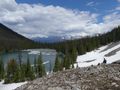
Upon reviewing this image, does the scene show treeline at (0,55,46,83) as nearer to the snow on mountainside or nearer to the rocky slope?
the snow on mountainside

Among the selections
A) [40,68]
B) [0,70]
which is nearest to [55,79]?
[40,68]

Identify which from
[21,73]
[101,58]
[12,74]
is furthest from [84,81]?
[101,58]

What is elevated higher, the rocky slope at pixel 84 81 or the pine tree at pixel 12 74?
the rocky slope at pixel 84 81

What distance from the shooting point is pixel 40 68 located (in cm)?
11381

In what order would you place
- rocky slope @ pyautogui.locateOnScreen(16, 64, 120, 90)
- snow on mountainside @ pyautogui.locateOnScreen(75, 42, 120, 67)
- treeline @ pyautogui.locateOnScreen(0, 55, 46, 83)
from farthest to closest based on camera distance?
snow on mountainside @ pyautogui.locateOnScreen(75, 42, 120, 67)
treeline @ pyautogui.locateOnScreen(0, 55, 46, 83)
rocky slope @ pyautogui.locateOnScreen(16, 64, 120, 90)

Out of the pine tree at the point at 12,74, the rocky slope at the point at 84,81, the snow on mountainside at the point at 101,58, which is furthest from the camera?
the snow on mountainside at the point at 101,58

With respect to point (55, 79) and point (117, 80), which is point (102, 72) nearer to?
point (117, 80)

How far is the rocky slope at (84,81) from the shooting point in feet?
87.6

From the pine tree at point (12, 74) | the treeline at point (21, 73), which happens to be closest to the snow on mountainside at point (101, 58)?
the treeline at point (21, 73)

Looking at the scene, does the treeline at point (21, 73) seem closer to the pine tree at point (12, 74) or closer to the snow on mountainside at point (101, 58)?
the pine tree at point (12, 74)

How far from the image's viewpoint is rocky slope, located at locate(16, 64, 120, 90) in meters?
26.7

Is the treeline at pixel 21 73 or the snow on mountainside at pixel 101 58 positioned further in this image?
the snow on mountainside at pixel 101 58

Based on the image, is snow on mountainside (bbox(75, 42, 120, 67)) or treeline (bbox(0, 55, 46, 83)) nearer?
treeline (bbox(0, 55, 46, 83))

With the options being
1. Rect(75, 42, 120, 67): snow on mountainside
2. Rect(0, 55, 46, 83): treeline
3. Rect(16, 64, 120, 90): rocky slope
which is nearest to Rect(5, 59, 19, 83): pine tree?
Rect(0, 55, 46, 83): treeline
